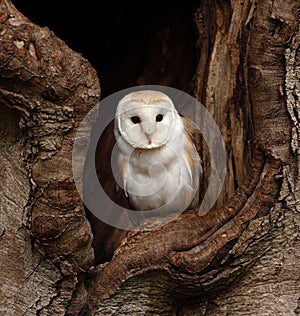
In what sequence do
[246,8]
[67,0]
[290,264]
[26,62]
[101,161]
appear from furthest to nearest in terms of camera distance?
[67,0] → [101,161] → [246,8] → [290,264] → [26,62]

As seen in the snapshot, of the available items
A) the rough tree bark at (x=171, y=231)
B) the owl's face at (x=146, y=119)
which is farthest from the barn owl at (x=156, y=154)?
the rough tree bark at (x=171, y=231)

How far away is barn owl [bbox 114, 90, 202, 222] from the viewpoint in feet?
8.33

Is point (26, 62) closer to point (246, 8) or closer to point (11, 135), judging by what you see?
point (11, 135)

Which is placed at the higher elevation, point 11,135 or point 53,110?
point 53,110

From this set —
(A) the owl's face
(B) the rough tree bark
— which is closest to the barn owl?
(A) the owl's face

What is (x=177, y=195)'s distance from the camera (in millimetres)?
2734

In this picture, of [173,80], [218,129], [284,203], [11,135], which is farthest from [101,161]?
[284,203]

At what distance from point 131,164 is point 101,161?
0.64m

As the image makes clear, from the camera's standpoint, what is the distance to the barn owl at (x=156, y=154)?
2.54m

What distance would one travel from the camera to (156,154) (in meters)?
2.61

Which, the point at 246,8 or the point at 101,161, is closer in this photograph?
the point at 246,8

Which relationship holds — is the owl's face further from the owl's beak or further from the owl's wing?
the owl's wing

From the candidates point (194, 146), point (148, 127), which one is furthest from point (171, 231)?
point (194, 146)

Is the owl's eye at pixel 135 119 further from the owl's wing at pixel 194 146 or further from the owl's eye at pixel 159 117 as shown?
the owl's wing at pixel 194 146
